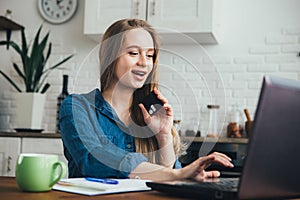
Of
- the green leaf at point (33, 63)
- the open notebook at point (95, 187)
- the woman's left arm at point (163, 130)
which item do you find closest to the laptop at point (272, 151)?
the open notebook at point (95, 187)

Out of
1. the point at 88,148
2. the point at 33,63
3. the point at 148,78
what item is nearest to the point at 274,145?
the point at 88,148

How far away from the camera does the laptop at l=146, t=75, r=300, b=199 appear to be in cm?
85

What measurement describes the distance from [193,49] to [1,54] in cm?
159

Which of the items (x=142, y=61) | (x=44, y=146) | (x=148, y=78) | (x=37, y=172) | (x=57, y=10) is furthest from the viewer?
(x=57, y=10)

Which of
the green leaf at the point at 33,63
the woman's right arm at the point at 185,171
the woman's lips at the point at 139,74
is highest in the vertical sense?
the green leaf at the point at 33,63

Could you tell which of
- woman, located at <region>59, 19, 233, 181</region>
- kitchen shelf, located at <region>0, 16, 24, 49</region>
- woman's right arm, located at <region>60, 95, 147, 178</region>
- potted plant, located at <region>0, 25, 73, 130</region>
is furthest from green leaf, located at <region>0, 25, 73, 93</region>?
woman's right arm, located at <region>60, 95, 147, 178</region>

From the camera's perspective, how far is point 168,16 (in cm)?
340

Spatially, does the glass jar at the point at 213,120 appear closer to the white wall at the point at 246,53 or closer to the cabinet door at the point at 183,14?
the white wall at the point at 246,53

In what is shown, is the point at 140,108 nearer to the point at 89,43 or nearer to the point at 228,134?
the point at 228,134

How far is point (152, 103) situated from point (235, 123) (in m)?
1.94

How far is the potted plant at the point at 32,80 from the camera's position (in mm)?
3531

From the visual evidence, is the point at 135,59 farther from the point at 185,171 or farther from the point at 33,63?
the point at 33,63

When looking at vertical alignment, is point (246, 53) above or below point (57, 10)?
below

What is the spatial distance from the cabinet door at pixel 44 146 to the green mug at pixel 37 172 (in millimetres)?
2283
